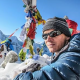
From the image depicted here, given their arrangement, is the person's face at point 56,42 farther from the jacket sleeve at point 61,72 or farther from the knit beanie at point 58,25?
the jacket sleeve at point 61,72

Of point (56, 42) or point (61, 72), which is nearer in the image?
point (61, 72)

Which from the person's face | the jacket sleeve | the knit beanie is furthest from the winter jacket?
the knit beanie

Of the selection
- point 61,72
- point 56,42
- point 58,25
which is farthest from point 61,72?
point 58,25

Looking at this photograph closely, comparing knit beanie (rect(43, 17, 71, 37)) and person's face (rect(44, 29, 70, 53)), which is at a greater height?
knit beanie (rect(43, 17, 71, 37))

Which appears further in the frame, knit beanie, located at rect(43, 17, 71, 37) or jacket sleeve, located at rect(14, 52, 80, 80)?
knit beanie, located at rect(43, 17, 71, 37)

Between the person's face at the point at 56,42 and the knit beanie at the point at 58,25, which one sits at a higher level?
the knit beanie at the point at 58,25

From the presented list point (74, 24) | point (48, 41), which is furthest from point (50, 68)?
point (74, 24)

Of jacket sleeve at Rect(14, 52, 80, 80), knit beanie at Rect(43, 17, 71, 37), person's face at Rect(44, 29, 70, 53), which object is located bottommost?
jacket sleeve at Rect(14, 52, 80, 80)

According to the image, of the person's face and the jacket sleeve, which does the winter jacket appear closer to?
the jacket sleeve

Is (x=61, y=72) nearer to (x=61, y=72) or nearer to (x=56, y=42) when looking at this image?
(x=61, y=72)

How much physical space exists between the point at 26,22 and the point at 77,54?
5.53 metres

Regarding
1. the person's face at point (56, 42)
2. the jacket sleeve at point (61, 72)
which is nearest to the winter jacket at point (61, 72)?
the jacket sleeve at point (61, 72)

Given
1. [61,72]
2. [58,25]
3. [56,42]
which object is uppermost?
[58,25]

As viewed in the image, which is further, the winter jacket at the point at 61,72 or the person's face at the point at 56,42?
the person's face at the point at 56,42
